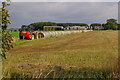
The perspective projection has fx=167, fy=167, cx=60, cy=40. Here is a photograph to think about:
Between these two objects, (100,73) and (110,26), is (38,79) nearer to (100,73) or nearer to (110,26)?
(100,73)

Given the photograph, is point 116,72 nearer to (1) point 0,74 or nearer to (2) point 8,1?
(1) point 0,74

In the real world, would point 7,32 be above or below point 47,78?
above

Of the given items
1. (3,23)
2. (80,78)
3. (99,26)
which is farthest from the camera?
(99,26)

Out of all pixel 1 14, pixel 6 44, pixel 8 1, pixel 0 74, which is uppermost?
pixel 8 1

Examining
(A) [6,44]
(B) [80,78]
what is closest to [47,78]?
(B) [80,78]

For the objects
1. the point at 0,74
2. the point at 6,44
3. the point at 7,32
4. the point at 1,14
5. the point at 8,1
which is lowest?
the point at 0,74

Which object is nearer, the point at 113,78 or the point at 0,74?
the point at 0,74

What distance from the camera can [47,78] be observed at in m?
4.45

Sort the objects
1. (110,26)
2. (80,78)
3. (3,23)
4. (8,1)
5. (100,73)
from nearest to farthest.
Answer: (8,1)
(3,23)
(80,78)
(100,73)
(110,26)

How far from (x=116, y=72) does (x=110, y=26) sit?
115714 millimetres

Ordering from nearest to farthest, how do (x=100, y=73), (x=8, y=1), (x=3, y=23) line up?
(x=8, y=1)
(x=3, y=23)
(x=100, y=73)

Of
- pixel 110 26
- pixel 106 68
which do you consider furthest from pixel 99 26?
pixel 106 68

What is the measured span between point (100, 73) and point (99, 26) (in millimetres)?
143376

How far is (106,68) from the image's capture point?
537 cm
